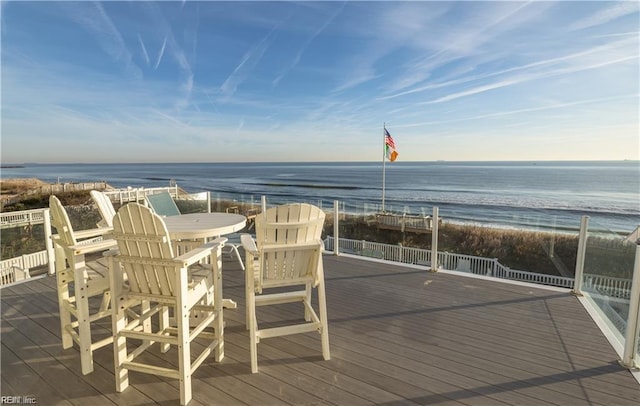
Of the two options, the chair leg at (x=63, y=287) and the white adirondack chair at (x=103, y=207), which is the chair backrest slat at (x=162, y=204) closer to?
the white adirondack chair at (x=103, y=207)

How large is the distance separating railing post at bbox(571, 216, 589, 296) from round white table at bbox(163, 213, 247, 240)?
11.1ft

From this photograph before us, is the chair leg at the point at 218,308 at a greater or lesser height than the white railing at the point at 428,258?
greater

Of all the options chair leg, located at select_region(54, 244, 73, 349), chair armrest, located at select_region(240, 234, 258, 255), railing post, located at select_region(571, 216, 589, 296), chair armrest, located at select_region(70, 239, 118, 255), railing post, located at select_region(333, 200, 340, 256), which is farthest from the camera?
railing post, located at select_region(333, 200, 340, 256)

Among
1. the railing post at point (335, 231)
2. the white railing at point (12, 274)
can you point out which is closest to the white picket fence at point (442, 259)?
the railing post at point (335, 231)

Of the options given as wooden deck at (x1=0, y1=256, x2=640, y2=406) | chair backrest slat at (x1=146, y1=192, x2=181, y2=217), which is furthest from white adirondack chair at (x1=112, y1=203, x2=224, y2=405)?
chair backrest slat at (x1=146, y1=192, x2=181, y2=217)

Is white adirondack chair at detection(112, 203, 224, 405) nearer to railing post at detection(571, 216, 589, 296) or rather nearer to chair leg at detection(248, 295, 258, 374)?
chair leg at detection(248, 295, 258, 374)

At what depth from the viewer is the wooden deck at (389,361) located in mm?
1632

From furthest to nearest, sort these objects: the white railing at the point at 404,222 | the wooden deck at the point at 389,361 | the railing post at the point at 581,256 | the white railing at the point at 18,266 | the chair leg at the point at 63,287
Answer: the white railing at the point at 404,222, the white railing at the point at 18,266, the railing post at the point at 581,256, the chair leg at the point at 63,287, the wooden deck at the point at 389,361

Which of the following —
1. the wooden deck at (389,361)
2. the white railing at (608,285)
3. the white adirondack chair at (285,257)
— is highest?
the white adirondack chair at (285,257)

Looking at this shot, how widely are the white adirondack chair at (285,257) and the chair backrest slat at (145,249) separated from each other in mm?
499

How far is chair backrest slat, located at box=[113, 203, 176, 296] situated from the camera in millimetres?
1520

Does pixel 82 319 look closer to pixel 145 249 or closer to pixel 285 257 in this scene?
pixel 145 249

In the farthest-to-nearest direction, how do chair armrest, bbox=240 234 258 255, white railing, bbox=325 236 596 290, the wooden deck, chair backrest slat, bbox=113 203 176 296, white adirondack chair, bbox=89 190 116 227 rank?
white railing, bbox=325 236 596 290
white adirondack chair, bbox=89 190 116 227
chair armrest, bbox=240 234 258 255
the wooden deck
chair backrest slat, bbox=113 203 176 296

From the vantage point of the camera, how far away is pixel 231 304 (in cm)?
260
